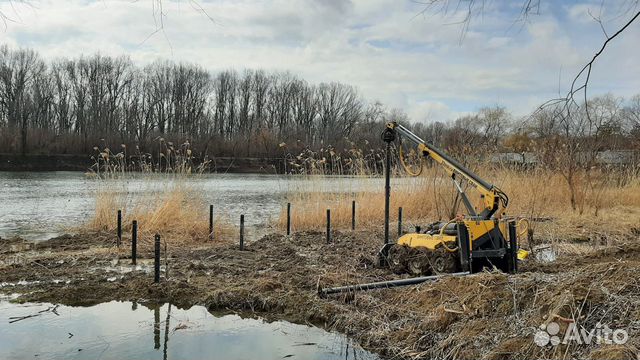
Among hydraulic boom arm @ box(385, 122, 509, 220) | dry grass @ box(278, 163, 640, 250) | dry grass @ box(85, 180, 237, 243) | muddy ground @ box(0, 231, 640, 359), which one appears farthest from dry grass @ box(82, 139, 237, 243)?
hydraulic boom arm @ box(385, 122, 509, 220)

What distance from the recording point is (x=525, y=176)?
47.9 ft

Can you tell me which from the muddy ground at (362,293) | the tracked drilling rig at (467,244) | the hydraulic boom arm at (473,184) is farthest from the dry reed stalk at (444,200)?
the tracked drilling rig at (467,244)

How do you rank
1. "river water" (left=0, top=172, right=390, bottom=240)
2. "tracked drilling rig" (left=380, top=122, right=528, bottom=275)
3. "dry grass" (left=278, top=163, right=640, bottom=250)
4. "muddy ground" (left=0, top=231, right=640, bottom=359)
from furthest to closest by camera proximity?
"dry grass" (left=278, top=163, right=640, bottom=250), "river water" (left=0, top=172, right=390, bottom=240), "tracked drilling rig" (left=380, top=122, right=528, bottom=275), "muddy ground" (left=0, top=231, right=640, bottom=359)

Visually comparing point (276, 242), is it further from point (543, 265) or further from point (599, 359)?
point (599, 359)

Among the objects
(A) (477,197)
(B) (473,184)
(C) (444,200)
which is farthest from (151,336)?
(A) (477,197)

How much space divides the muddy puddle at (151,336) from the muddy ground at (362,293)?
0.78 feet

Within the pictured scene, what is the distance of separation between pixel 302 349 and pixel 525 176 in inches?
456

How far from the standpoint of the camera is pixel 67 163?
45125 millimetres

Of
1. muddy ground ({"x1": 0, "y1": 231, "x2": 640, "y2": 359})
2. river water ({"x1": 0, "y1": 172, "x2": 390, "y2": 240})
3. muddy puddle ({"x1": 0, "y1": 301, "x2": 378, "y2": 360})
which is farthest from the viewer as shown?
river water ({"x1": 0, "y1": 172, "x2": 390, "y2": 240})

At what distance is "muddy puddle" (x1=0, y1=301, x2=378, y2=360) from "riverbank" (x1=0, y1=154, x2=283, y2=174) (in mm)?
35601

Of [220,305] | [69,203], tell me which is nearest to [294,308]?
[220,305]

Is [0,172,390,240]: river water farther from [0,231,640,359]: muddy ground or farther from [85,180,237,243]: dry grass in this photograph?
[0,231,640,359]: muddy ground

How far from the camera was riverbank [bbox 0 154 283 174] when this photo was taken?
42.1 metres

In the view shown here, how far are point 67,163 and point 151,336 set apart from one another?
4489 cm
